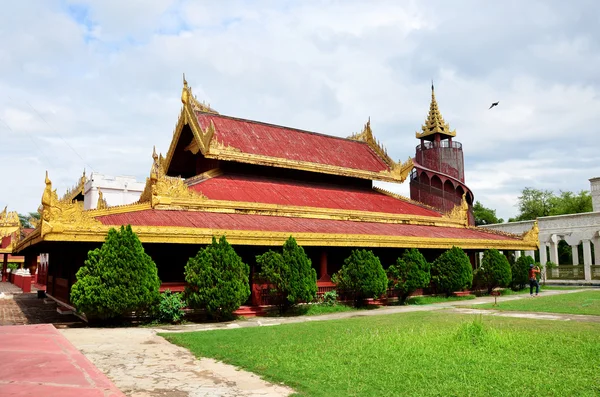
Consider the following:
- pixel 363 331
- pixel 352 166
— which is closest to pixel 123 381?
pixel 363 331

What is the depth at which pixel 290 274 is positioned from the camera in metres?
14.1

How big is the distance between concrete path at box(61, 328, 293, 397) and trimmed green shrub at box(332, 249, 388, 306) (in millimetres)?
7418

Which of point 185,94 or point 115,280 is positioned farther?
point 185,94

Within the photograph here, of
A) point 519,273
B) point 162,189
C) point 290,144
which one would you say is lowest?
point 519,273

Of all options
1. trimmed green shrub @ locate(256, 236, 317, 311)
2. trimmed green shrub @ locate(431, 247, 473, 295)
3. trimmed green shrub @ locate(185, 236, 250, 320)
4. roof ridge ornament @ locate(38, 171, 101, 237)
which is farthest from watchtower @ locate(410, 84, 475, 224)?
roof ridge ornament @ locate(38, 171, 101, 237)

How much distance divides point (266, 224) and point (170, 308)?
14.1ft

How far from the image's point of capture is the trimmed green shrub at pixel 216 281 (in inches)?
500

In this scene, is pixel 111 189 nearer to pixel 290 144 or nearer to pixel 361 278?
pixel 290 144

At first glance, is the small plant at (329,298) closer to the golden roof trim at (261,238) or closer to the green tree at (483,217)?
the golden roof trim at (261,238)

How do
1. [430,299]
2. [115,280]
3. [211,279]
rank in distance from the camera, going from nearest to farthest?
[115,280]
[211,279]
[430,299]

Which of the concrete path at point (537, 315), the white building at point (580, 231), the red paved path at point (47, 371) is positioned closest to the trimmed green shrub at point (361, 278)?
the concrete path at point (537, 315)

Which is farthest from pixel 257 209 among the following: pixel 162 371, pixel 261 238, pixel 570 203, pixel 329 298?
pixel 570 203

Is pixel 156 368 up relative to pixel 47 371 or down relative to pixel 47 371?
down

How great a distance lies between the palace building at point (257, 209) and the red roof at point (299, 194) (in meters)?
0.06
